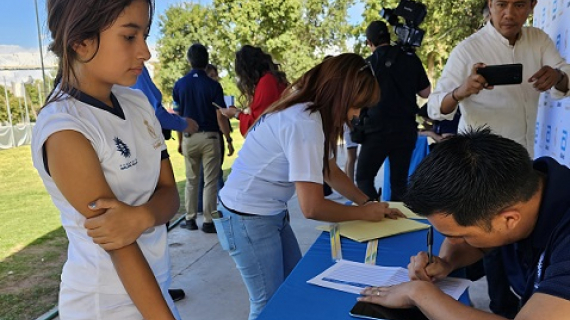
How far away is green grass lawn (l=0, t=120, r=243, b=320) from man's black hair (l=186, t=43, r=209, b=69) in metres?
1.86

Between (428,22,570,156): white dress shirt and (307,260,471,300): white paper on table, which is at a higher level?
(428,22,570,156): white dress shirt

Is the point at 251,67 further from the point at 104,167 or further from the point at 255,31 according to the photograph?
the point at 255,31

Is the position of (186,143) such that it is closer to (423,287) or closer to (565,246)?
(423,287)

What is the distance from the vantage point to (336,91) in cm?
155

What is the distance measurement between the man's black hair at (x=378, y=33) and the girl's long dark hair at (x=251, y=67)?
2.78ft

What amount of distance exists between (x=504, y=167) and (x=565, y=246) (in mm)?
182

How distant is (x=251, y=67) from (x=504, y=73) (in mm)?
2184

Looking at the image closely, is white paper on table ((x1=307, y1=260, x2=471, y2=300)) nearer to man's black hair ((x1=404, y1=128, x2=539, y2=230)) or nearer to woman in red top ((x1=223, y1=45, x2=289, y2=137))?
man's black hair ((x1=404, y1=128, x2=539, y2=230))

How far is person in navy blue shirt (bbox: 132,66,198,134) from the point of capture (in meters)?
2.48

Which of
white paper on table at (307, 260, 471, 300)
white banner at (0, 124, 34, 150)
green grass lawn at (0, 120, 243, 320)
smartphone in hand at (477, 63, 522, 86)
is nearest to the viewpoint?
white paper on table at (307, 260, 471, 300)

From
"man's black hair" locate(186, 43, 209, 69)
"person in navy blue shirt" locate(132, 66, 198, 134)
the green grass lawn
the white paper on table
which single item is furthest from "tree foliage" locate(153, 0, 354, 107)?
the white paper on table

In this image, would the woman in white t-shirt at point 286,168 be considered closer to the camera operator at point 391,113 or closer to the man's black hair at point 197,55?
the camera operator at point 391,113

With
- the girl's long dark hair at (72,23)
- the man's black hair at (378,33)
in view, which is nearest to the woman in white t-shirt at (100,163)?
the girl's long dark hair at (72,23)

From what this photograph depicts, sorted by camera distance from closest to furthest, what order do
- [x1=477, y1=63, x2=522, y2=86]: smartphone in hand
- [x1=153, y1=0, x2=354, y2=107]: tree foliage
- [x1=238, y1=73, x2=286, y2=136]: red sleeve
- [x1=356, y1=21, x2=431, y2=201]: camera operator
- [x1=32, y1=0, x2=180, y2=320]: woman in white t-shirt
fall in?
[x1=32, y1=0, x2=180, y2=320]: woman in white t-shirt, [x1=477, y1=63, x2=522, y2=86]: smartphone in hand, [x1=356, y1=21, x2=431, y2=201]: camera operator, [x1=238, y1=73, x2=286, y2=136]: red sleeve, [x1=153, y1=0, x2=354, y2=107]: tree foliage
